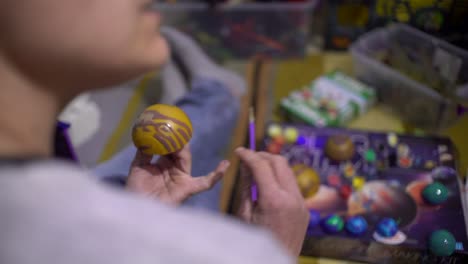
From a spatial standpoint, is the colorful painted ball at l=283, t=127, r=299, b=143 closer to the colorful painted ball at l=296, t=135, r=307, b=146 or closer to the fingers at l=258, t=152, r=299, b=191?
the colorful painted ball at l=296, t=135, r=307, b=146

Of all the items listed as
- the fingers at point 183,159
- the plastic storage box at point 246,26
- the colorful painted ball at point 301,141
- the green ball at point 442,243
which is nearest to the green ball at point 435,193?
the green ball at point 442,243

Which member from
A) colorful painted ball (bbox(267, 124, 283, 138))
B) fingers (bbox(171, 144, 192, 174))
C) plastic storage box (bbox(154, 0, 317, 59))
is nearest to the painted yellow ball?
fingers (bbox(171, 144, 192, 174))

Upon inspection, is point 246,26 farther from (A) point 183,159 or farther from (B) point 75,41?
(B) point 75,41

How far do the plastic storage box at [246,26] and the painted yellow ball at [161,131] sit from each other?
450 millimetres

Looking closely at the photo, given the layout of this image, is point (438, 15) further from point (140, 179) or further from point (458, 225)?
point (140, 179)

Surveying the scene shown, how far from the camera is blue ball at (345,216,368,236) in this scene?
0.51 m

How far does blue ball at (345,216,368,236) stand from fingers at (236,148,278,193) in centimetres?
19

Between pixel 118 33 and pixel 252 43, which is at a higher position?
pixel 118 33

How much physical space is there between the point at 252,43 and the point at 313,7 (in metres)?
0.14

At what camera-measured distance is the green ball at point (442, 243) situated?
0.46 meters

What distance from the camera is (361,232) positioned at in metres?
0.51

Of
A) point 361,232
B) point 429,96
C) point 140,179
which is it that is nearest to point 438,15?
point 429,96

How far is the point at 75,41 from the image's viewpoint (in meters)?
0.22

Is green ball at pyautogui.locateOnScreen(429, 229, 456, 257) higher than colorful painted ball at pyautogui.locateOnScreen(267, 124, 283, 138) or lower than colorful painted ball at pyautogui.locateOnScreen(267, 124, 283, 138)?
lower
